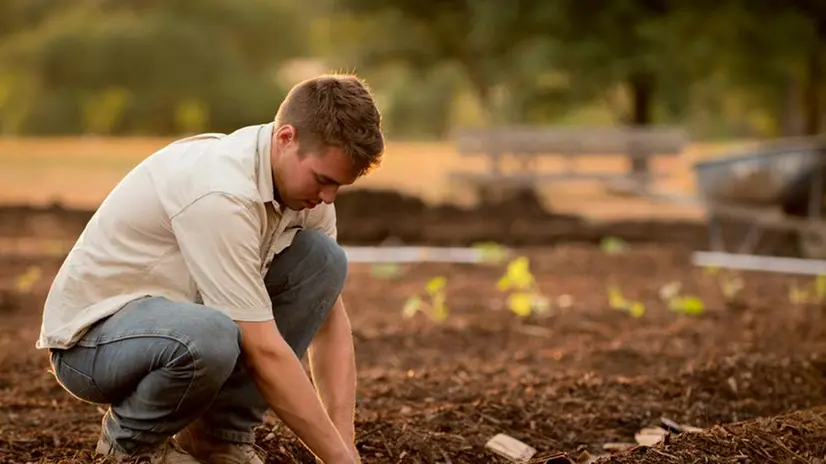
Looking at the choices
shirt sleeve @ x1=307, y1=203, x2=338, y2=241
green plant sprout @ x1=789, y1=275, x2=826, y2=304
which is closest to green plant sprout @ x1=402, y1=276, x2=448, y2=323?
green plant sprout @ x1=789, y1=275, x2=826, y2=304

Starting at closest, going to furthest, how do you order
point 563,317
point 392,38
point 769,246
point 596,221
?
point 563,317, point 769,246, point 596,221, point 392,38

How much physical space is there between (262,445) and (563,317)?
3.25 metres

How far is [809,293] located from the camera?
7.60 meters

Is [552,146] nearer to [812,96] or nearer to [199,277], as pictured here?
[812,96]

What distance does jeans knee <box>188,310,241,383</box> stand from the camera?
278 cm

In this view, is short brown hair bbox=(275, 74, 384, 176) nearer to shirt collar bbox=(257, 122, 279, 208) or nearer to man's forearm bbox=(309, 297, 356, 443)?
shirt collar bbox=(257, 122, 279, 208)

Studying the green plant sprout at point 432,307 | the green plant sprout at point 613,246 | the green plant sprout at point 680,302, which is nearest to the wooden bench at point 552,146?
the green plant sprout at point 613,246

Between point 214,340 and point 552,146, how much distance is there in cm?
1319

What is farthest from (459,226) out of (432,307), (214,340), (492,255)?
(214,340)

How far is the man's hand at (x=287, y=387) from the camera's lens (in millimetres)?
2754

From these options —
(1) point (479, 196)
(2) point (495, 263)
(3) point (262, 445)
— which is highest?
(3) point (262, 445)

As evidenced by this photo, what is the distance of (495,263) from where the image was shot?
8.87 m

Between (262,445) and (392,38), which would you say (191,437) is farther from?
(392,38)

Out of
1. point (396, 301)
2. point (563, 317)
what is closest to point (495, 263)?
point (396, 301)
